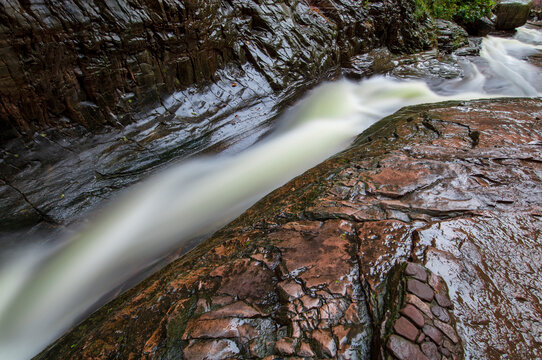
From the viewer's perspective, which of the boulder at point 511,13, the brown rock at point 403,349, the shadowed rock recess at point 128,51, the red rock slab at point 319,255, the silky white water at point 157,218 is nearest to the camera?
the brown rock at point 403,349

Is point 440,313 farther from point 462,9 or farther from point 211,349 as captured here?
point 462,9

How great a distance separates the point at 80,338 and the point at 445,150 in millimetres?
3916

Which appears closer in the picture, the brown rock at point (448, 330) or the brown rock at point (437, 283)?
the brown rock at point (448, 330)

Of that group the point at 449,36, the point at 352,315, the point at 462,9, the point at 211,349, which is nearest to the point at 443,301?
the point at 352,315

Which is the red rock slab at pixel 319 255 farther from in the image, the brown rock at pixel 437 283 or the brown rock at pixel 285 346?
the brown rock at pixel 437 283

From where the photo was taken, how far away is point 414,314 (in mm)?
1746

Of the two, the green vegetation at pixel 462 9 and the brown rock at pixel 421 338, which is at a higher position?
the brown rock at pixel 421 338

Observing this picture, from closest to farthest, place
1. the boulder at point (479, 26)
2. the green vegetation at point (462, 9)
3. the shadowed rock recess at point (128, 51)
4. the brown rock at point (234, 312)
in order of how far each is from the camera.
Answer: the brown rock at point (234, 312) → the shadowed rock recess at point (128, 51) → the green vegetation at point (462, 9) → the boulder at point (479, 26)

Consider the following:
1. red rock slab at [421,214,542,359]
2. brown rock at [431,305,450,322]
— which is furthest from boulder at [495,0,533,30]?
brown rock at [431,305,450,322]

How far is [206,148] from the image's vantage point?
5094 mm

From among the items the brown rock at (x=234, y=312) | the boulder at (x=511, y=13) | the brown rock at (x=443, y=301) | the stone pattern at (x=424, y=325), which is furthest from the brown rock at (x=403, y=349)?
the boulder at (x=511, y=13)

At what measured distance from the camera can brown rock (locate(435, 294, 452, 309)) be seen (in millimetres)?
1812

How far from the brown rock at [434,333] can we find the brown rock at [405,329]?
0.19ft

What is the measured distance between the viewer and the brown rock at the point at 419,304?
5.77 ft
